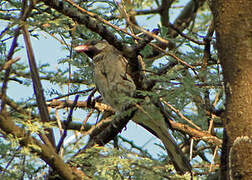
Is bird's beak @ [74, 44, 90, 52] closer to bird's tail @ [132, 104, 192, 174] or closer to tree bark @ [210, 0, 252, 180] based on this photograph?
Result: bird's tail @ [132, 104, 192, 174]

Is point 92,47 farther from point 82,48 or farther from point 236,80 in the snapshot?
point 236,80

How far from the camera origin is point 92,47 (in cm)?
470

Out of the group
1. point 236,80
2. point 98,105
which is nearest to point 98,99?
point 98,105

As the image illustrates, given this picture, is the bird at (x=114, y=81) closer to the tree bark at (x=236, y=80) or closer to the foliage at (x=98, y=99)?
the foliage at (x=98, y=99)

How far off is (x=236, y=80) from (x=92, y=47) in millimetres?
2624

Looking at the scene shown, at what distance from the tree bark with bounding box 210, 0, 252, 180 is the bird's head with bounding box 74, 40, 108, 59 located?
2329 mm

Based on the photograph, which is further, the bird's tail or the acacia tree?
the bird's tail

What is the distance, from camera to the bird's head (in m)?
4.64

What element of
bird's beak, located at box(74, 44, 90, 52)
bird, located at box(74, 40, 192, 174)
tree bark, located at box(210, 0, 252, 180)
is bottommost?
tree bark, located at box(210, 0, 252, 180)

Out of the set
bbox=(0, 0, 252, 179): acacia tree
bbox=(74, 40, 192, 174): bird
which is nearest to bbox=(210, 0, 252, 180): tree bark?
bbox=(0, 0, 252, 179): acacia tree

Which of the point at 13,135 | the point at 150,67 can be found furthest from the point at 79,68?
the point at 13,135

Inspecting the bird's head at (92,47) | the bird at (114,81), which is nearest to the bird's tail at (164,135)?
the bird at (114,81)

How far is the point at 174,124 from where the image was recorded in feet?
13.2

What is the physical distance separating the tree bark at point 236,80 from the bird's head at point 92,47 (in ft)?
7.64
